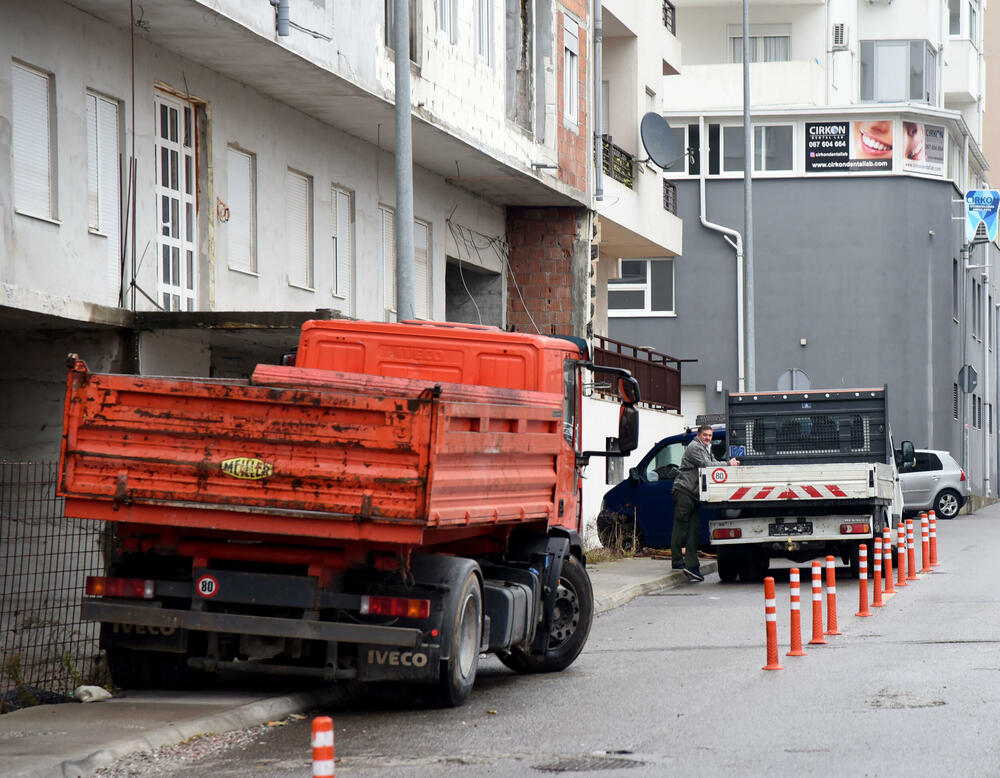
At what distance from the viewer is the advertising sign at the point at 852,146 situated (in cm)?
4638

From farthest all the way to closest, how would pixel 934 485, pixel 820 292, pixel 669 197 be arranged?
1. pixel 820 292
2. pixel 934 485
3. pixel 669 197

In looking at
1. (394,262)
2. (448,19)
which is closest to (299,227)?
(394,262)

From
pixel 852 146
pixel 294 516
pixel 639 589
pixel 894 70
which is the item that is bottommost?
pixel 639 589

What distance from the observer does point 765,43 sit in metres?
48.4

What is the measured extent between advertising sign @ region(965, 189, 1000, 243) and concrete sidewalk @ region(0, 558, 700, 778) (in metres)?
41.3

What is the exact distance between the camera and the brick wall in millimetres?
24969

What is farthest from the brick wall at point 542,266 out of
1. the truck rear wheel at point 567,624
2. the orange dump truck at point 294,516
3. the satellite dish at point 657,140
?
the orange dump truck at point 294,516

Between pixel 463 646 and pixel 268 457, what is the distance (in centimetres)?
184

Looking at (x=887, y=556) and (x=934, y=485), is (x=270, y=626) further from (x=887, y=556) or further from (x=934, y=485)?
(x=934, y=485)

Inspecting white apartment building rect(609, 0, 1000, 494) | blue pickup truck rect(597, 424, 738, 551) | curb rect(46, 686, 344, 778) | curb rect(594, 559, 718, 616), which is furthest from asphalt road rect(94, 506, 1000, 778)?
white apartment building rect(609, 0, 1000, 494)

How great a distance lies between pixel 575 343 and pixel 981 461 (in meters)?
49.3

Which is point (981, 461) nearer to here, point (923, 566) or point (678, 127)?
point (678, 127)

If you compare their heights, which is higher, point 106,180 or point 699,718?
point 106,180

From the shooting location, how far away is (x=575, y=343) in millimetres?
12352
